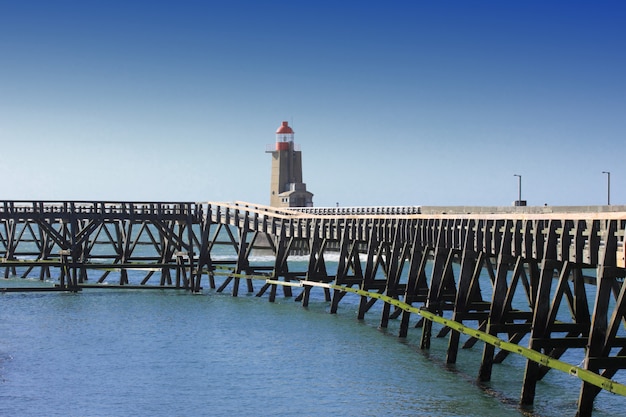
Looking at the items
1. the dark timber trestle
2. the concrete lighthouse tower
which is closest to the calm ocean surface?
the dark timber trestle

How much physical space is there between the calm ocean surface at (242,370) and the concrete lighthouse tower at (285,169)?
5779 cm

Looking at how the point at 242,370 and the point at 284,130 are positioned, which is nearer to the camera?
the point at 242,370

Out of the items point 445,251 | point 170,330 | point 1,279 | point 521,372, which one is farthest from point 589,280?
point 1,279

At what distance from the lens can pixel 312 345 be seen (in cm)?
2594

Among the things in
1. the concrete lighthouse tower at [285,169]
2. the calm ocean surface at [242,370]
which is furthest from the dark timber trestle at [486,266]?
the concrete lighthouse tower at [285,169]

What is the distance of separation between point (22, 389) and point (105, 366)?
3.08 m

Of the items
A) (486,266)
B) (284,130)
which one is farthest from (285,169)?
(486,266)

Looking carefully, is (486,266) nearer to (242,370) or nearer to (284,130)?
(242,370)

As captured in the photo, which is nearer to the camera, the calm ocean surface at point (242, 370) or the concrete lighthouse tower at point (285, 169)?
the calm ocean surface at point (242, 370)

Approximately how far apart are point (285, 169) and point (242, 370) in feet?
233

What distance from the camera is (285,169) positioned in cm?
9312

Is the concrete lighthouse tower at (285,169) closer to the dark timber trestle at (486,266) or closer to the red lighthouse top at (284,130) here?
the red lighthouse top at (284,130)

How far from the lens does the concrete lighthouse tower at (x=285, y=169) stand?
91.4 m

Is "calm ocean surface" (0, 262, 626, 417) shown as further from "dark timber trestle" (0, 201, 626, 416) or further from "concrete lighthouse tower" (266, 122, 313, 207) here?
"concrete lighthouse tower" (266, 122, 313, 207)
